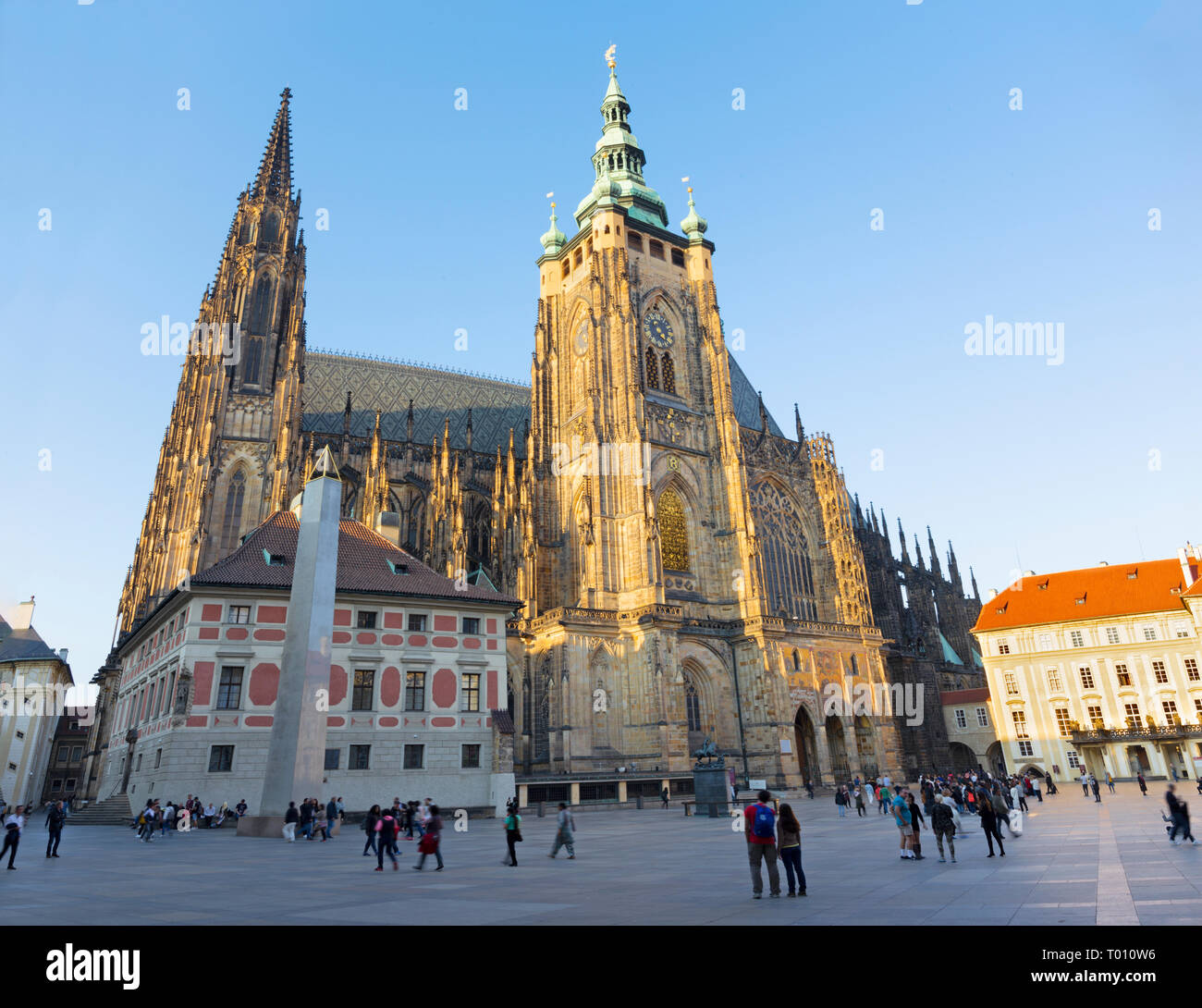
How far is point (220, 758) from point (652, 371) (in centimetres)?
3336

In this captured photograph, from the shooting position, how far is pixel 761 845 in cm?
924

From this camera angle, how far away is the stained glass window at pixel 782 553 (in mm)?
49781

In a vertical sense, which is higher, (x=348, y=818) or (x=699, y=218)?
(x=699, y=218)

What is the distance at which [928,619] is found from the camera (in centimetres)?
6131

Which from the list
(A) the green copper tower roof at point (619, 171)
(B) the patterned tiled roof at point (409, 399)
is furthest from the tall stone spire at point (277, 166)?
(A) the green copper tower roof at point (619, 171)

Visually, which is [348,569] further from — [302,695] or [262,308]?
[262,308]

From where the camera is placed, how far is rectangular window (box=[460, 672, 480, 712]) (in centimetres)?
3000

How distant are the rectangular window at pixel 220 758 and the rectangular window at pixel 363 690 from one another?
4.05m

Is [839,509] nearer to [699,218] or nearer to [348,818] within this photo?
[699,218]

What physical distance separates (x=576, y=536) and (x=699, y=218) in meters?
25.0

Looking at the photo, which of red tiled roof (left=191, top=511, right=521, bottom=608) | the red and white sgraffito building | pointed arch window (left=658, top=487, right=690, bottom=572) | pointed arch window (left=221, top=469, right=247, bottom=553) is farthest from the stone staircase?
pointed arch window (left=658, top=487, right=690, bottom=572)

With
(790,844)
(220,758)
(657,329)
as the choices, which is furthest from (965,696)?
(790,844)
